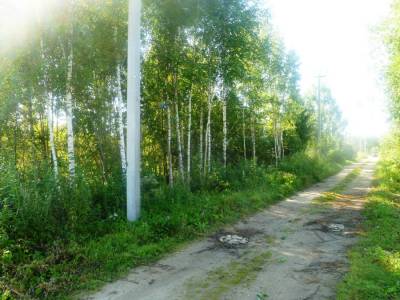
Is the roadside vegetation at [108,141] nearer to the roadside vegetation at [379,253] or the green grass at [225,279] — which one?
the green grass at [225,279]

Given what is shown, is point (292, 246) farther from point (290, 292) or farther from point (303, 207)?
point (303, 207)

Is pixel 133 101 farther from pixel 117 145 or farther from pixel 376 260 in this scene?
pixel 117 145

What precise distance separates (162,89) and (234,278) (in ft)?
29.9

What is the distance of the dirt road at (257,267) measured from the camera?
566 cm

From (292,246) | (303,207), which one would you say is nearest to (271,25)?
(303,207)

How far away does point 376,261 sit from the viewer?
691 centimetres

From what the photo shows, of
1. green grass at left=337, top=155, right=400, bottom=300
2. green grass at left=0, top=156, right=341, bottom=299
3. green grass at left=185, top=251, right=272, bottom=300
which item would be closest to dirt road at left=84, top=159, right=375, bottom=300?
green grass at left=185, top=251, right=272, bottom=300

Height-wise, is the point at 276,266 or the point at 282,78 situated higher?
the point at 282,78

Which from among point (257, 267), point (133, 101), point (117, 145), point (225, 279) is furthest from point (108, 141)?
point (225, 279)

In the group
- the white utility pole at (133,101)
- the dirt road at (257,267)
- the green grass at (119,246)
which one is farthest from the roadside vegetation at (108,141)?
the white utility pole at (133,101)

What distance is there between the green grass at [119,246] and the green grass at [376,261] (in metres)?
3.61

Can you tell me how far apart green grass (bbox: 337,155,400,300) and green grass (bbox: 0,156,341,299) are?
3605mm

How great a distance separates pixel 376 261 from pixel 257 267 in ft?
7.69

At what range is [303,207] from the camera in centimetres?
1274
